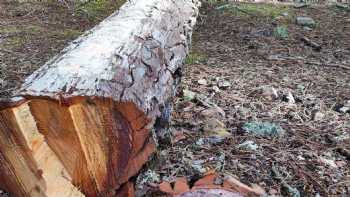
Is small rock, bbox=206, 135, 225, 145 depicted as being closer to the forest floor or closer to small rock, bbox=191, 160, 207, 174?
the forest floor

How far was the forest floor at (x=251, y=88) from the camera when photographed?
8.59 feet

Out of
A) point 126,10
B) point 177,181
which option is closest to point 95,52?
point 177,181

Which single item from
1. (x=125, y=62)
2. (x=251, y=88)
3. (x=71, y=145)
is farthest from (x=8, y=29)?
(x=71, y=145)

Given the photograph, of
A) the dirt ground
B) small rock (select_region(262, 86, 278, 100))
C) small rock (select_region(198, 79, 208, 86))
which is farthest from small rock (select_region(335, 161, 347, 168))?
small rock (select_region(198, 79, 208, 86))

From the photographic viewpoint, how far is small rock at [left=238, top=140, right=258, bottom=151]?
111 inches

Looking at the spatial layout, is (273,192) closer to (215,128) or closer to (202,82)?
(215,128)

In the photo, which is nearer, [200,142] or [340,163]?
[340,163]

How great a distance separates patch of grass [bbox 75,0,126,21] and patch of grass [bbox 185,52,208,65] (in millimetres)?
1953

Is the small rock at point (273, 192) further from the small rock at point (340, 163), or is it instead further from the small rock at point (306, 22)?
the small rock at point (306, 22)

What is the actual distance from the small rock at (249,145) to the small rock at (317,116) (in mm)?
691

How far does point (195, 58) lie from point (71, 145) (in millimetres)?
2841

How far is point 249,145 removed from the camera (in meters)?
2.84

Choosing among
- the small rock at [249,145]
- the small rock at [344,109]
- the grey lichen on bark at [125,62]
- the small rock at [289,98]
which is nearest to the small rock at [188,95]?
the grey lichen on bark at [125,62]

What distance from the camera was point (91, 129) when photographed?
6.44ft
